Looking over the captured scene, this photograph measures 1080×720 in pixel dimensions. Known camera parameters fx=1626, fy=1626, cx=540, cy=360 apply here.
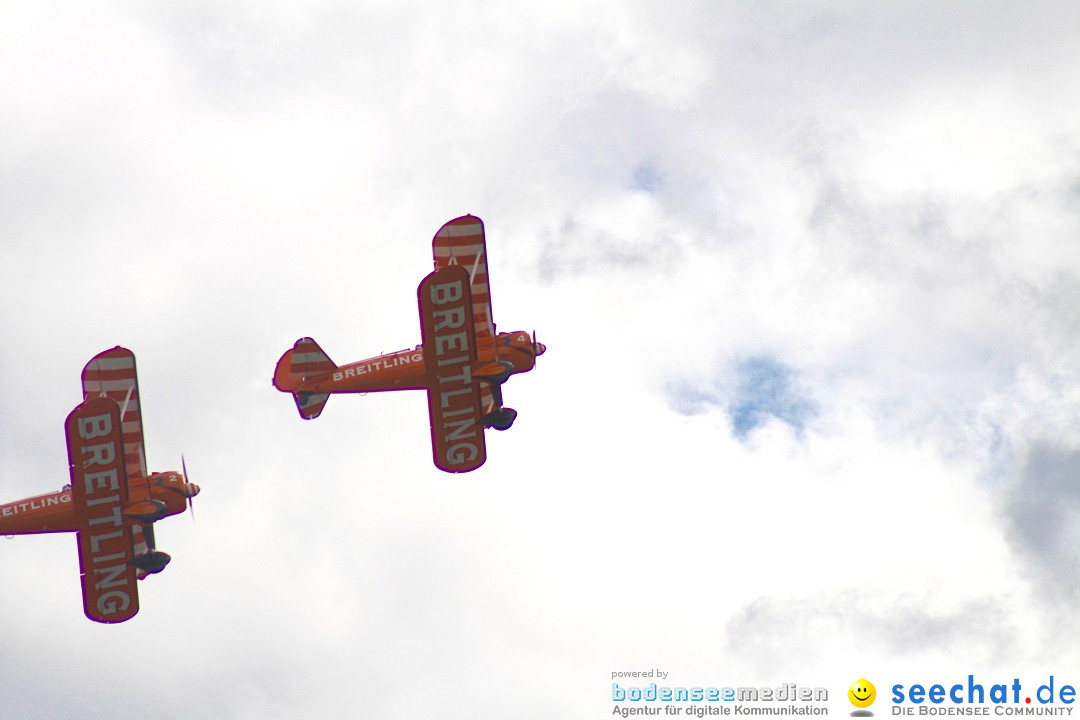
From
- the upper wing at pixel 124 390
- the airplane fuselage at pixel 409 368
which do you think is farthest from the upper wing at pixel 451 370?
the upper wing at pixel 124 390

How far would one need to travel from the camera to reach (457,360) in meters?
71.4

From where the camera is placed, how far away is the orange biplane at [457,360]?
6981 cm

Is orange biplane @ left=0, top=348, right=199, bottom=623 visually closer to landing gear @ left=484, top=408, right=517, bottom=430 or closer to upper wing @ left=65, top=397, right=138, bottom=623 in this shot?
upper wing @ left=65, top=397, right=138, bottom=623

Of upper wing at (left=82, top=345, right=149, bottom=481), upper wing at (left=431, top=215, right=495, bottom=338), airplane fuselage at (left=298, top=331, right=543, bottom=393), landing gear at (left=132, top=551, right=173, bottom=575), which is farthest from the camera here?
landing gear at (left=132, top=551, right=173, bottom=575)

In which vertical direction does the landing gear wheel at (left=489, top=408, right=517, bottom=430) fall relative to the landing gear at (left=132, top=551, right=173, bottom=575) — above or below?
above

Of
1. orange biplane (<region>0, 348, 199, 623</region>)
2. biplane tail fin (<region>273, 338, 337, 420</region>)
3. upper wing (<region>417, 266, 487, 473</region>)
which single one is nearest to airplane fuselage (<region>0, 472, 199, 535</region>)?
orange biplane (<region>0, 348, 199, 623</region>)

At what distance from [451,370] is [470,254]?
5.76 m

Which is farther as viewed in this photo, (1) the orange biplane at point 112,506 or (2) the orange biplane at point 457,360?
(1) the orange biplane at point 112,506

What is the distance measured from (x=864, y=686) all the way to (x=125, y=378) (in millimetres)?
39537

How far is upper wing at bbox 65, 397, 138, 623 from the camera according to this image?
7006 centimetres

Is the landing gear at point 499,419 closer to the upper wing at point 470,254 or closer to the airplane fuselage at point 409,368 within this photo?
the airplane fuselage at point 409,368

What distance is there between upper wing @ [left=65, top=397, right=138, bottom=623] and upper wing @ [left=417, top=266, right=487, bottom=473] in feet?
45.3

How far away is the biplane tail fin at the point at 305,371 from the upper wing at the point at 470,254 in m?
7.59

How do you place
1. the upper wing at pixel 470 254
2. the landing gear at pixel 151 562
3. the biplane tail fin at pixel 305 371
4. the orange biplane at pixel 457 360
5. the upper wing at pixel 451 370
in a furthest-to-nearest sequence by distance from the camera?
the biplane tail fin at pixel 305 371, the landing gear at pixel 151 562, the upper wing at pixel 470 254, the orange biplane at pixel 457 360, the upper wing at pixel 451 370
